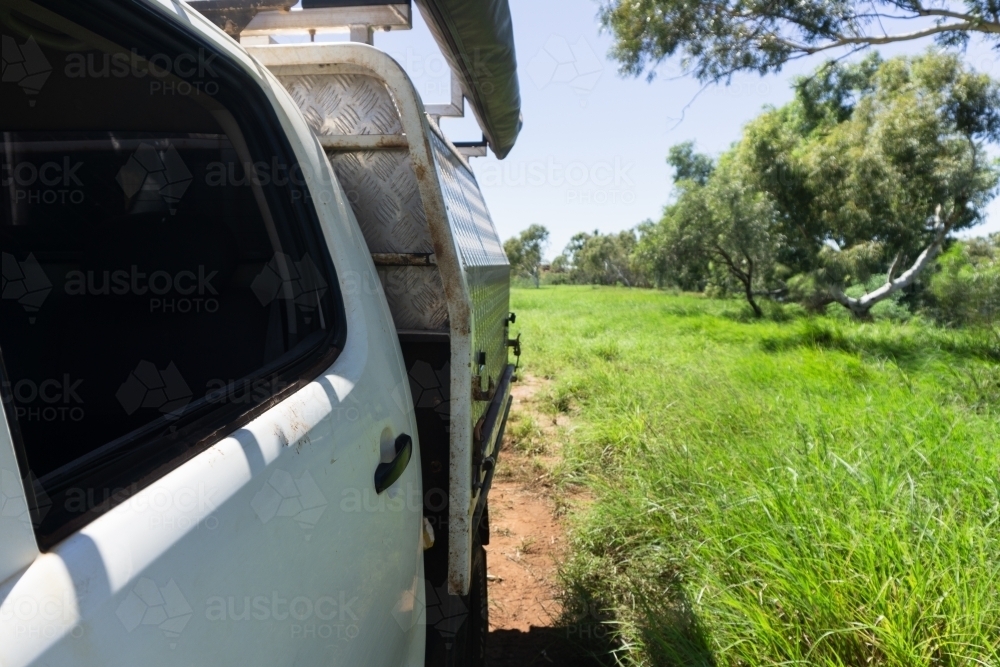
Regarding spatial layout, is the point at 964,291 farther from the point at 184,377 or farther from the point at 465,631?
the point at 184,377

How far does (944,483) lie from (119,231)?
3152 millimetres

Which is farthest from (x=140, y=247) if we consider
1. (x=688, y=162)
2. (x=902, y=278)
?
(x=688, y=162)

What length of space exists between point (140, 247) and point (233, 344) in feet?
1.16

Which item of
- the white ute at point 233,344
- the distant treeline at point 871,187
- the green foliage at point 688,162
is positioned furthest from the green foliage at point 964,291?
the green foliage at point 688,162

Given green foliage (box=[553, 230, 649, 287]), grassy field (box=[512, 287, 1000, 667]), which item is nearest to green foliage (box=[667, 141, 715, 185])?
green foliage (box=[553, 230, 649, 287])

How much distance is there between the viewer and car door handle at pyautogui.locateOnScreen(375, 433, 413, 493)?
4.28 feet

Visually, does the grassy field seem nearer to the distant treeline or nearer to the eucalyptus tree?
the distant treeline

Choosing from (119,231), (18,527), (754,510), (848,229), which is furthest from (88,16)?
(848,229)

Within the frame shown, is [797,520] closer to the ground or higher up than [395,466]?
closer to the ground

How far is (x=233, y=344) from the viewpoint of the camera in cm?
166

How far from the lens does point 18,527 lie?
62cm

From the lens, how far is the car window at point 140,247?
1386mm

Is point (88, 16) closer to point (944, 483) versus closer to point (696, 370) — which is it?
point (944, 483)

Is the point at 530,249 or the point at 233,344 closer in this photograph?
the point at 233,344
